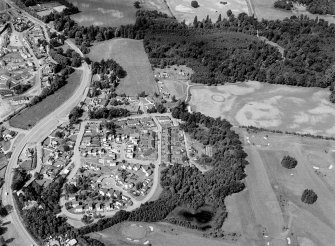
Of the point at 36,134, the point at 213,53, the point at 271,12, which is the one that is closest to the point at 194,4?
the point at 271,12

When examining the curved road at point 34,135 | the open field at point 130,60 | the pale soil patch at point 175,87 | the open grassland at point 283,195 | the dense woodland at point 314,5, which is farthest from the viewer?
the dense woodland at point 314,5

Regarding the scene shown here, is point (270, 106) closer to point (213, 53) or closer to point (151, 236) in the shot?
point (213, 53)

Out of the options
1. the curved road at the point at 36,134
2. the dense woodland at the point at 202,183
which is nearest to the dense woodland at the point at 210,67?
the dense woodland at the point at 202,183

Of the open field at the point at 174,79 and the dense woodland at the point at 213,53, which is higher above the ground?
the dense woodland at the point at 213,53

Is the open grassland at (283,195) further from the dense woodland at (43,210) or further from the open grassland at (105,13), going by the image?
the open grassland at (105,13)

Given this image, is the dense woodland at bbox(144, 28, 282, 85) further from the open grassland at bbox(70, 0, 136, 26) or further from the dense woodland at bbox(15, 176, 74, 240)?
the dense woodland at bbox(15, 176, 74, 240)
